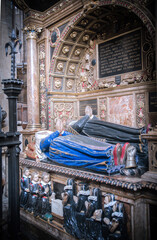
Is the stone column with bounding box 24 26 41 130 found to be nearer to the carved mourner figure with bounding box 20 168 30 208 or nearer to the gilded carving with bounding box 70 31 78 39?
the gilded carving with bounding box 70 31 78 39

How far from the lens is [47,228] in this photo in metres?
3.93

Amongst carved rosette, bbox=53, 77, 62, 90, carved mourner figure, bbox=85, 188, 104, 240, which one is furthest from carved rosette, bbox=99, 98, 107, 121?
carved mourner figure, bbox=85, 188, 104, 240

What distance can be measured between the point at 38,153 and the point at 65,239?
170cm

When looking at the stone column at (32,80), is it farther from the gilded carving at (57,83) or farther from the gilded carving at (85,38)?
the gilded carving at (85,38)

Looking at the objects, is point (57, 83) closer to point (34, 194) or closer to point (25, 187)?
point (25, 187)

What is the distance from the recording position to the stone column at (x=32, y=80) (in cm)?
582

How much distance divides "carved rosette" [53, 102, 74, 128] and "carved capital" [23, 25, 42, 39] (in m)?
1.99

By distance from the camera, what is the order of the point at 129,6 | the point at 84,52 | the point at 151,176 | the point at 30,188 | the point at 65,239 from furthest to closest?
the point at 84,52 < the point at 30,188 < the point at 129,6 < the point at 65,239 < the point at 151,176

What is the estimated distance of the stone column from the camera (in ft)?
19.1

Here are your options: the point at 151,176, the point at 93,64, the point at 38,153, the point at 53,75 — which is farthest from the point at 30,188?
the point at 93,64

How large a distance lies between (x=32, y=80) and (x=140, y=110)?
2987 millimetres

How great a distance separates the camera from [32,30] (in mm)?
5871

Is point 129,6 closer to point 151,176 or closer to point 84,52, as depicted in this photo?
point 84,52

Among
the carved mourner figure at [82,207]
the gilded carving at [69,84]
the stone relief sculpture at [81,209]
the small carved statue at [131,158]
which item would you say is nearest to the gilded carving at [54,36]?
the gilded carving at [69,84]
